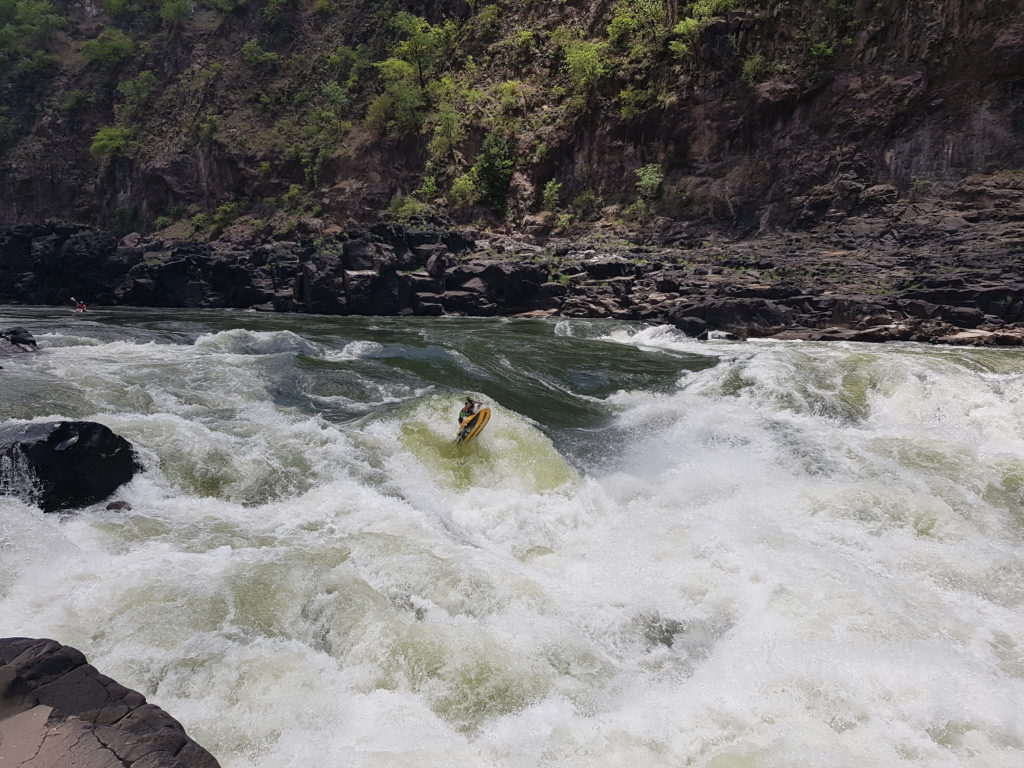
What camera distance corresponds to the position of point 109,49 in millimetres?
50969

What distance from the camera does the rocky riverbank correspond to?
16.2m

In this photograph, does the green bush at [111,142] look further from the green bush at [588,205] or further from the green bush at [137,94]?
the green bush at [588,205]

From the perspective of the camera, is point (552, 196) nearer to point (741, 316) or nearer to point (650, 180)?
point (650, 180)

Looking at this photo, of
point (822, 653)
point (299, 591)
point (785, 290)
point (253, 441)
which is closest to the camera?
point (822, 653)

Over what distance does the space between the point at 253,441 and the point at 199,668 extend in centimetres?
411

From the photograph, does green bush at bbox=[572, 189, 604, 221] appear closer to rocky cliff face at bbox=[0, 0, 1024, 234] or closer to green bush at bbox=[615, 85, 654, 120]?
rocky cliff face at bbox=[0, 0, 1024, 234]

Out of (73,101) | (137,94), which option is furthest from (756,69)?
(73,101)

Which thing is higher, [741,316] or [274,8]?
[274,8]

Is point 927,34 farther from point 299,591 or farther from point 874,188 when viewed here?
point 299,591

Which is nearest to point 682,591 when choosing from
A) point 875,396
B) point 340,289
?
point 875,396

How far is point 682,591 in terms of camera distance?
5480 millimetres

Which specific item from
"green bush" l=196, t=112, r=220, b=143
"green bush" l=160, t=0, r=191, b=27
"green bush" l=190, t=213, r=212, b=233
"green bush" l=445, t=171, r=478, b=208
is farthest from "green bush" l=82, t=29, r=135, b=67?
"green bush" l=445, t=171, r=478, b=208

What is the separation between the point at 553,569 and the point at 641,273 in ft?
61.1

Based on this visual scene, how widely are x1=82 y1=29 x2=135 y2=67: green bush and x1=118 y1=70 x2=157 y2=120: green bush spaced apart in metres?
3.40
